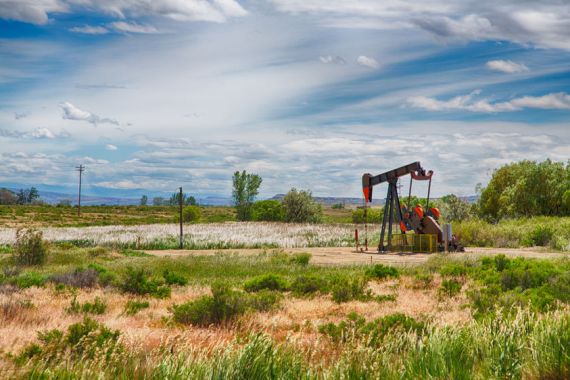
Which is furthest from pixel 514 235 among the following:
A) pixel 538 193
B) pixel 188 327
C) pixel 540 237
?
pixel 188 327

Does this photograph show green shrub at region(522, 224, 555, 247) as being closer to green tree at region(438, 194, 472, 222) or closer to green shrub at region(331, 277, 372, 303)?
green shrub at region(331, 277, 372, 303)

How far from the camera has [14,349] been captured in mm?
8359

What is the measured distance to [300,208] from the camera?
6750 cm

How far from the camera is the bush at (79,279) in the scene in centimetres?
1673

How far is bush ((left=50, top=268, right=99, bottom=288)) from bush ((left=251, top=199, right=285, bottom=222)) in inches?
2157

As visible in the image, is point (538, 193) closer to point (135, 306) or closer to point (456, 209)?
point (456, 209)

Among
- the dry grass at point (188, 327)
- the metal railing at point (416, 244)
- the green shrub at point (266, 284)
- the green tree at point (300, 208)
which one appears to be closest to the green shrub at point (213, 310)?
the dry grass at point (188, 327)

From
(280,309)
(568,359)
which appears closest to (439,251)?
(280,309)

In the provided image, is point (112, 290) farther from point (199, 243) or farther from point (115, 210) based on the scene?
point (115, 210)

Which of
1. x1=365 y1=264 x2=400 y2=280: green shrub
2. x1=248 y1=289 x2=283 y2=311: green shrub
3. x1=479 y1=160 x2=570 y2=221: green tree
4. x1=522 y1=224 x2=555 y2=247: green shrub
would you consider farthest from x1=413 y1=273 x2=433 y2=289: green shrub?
x1=479 y1=160 x2=570 y2=221: green tree

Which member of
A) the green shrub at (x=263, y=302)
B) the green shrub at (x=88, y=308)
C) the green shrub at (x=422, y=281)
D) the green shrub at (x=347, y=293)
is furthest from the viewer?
the green shrub at (x=422, y=281)

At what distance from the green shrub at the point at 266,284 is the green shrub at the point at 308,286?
0.39 metres

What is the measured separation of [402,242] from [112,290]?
695 inches

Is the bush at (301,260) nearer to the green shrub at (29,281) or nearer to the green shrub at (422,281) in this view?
the green shrub at (422,281)
